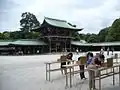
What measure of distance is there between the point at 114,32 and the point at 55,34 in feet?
20.2

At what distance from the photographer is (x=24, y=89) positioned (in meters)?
3.18

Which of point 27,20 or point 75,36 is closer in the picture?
point 27,20

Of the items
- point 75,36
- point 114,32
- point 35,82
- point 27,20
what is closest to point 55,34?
point 75,36

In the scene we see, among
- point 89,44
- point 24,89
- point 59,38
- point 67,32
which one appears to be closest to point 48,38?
point 59,38

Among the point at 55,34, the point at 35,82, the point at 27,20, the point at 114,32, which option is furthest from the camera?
the point at 55,34

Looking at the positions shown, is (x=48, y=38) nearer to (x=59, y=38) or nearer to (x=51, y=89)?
Answer: (x=59, y=38)

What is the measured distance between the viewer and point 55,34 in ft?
71.5

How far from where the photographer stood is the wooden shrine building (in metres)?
21.3

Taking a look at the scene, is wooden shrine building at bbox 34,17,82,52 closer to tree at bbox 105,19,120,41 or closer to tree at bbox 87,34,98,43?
tree at bbox 87,34,98,43

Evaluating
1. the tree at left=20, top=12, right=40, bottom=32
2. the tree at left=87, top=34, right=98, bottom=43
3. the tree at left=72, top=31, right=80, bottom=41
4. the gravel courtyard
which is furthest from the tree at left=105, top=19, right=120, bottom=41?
the gravel courtyard

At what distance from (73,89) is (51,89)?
1.11 ft

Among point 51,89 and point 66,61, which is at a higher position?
point 66,61

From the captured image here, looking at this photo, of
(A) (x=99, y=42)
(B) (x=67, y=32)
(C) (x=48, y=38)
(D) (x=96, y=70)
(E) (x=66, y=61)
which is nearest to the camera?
(D) (x=96, y=70)

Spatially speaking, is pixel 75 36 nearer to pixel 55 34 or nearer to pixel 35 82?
pixel 55 34
